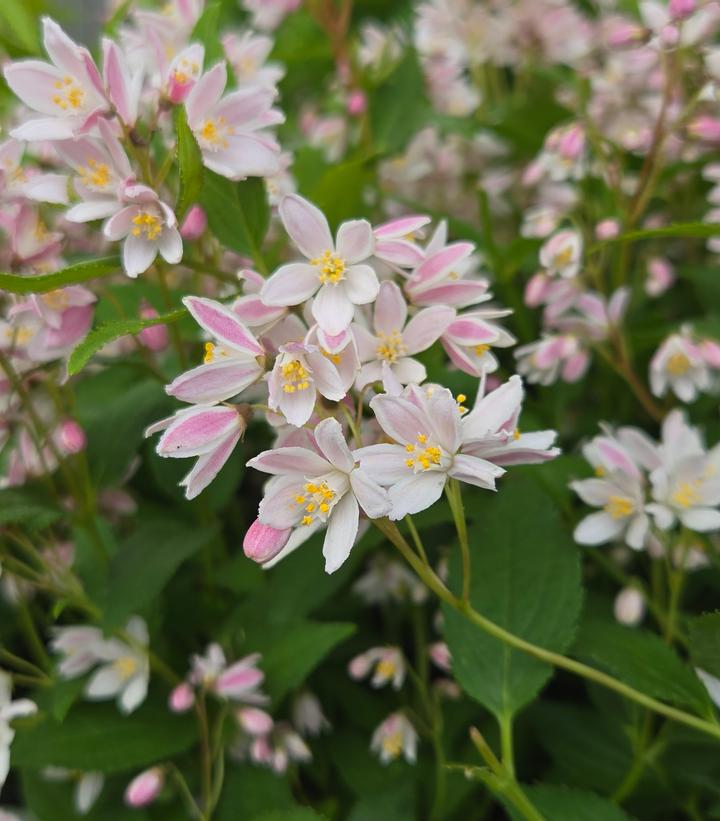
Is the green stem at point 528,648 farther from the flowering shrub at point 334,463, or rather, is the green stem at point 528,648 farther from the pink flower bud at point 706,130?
the pink flower bud at point 706,130

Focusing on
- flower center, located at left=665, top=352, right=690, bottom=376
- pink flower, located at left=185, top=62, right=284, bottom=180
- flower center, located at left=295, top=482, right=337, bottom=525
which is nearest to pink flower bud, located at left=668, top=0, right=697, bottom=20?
flower center, located at left=665, top=352, right=690, bottom=376

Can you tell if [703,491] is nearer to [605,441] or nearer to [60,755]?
[605,441]

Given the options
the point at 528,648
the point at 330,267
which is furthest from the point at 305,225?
the point at 528,648

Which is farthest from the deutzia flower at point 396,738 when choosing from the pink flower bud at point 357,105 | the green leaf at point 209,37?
the pink flower bud at point 357,105

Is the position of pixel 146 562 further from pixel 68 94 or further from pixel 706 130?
pixel 706 130

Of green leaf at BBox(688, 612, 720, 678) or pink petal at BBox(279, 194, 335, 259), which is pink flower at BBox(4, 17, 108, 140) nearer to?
pink petal at BBox(279, 194, 335, 259)

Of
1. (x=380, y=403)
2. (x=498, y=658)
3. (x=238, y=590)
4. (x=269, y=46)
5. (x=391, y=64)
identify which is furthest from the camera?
(x=391, y=64)

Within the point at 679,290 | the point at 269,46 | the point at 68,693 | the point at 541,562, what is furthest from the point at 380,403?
the point at 679,290

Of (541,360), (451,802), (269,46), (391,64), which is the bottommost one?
(451,802)
